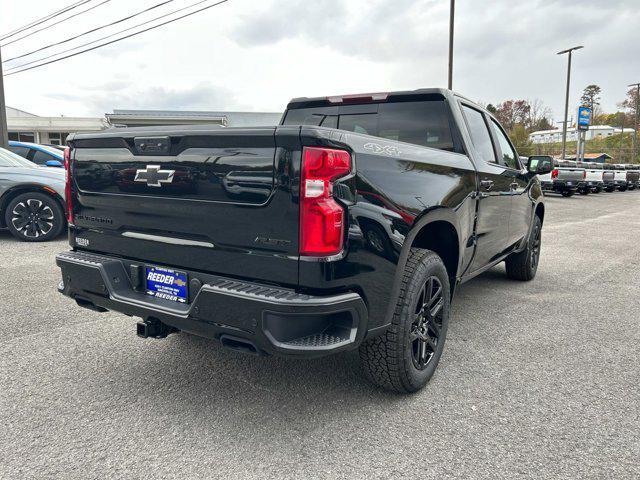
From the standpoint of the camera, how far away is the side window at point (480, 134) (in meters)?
3.83

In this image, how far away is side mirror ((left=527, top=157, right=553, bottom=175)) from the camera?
4949mm

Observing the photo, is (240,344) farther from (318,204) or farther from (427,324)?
(427,324)

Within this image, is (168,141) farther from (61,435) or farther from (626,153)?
(626,153)

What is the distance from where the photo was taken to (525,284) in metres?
5.59

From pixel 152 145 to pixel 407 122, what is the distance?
1875 millimetres

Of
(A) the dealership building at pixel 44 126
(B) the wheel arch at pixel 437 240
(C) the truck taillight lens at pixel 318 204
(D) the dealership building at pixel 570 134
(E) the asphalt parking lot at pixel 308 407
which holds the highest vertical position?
(D) the dealership building at pixel 570 134

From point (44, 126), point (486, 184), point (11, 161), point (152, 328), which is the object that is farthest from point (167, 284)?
point (44, 126)

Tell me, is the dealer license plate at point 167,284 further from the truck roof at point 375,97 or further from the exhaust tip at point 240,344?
the truck roof at point 375,97

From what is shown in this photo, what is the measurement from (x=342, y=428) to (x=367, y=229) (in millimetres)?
1032

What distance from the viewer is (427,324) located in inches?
118

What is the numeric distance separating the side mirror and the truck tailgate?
12.0 ft

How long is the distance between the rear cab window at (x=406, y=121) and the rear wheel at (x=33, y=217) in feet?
17.8

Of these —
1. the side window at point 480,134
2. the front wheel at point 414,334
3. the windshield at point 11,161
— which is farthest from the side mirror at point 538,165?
the windshield at point 11,161

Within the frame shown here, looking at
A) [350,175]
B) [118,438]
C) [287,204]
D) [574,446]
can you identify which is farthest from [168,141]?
[574,446]
